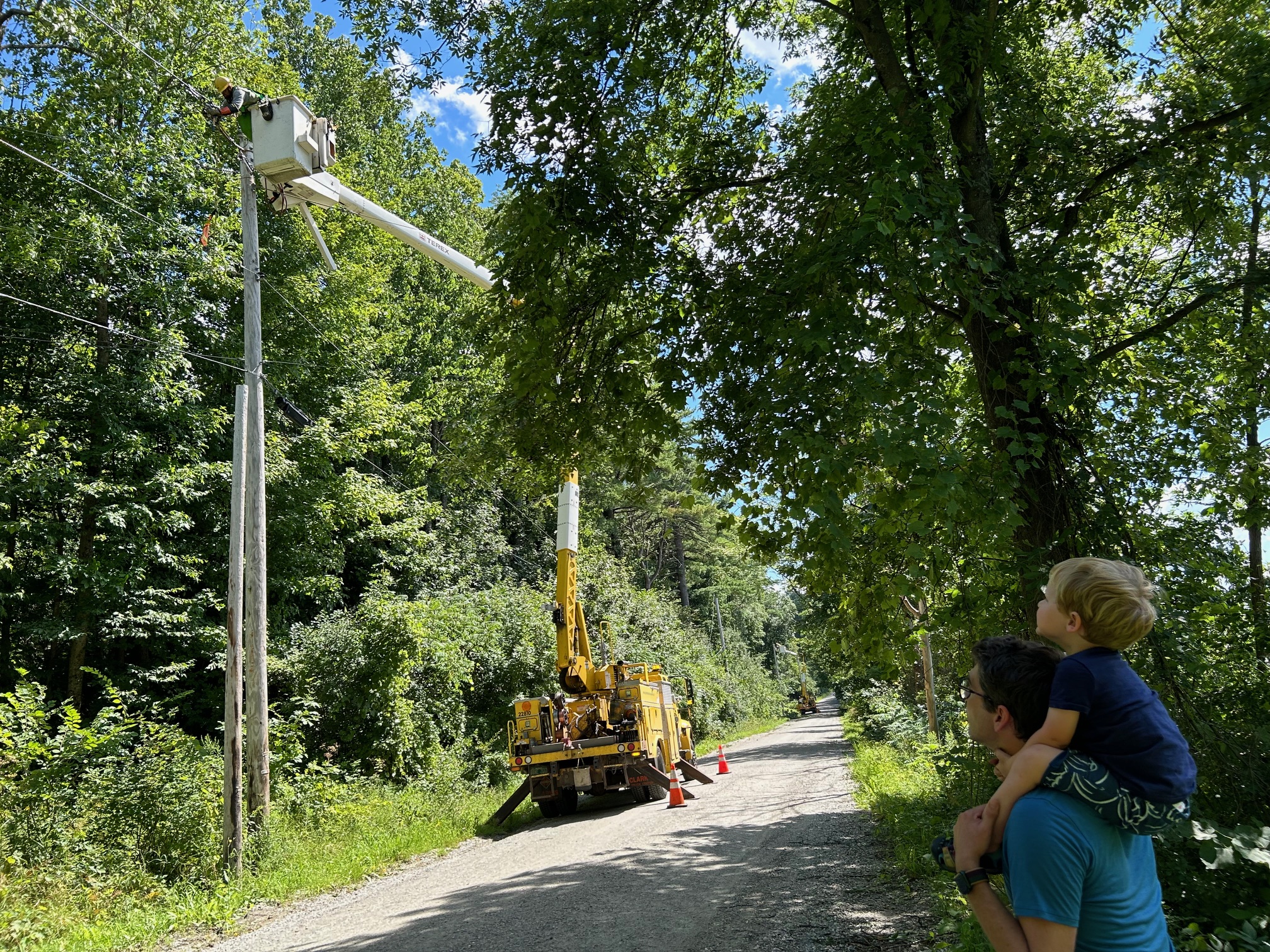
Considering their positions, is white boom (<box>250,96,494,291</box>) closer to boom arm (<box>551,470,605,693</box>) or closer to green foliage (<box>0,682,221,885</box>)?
boom arm (<box>551,470,605,693</box>)

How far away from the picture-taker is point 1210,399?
6406 mm

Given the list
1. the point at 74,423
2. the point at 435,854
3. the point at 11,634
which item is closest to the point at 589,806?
the point at 435,854

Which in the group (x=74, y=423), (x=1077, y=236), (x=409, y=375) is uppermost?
(x=409, y=375)

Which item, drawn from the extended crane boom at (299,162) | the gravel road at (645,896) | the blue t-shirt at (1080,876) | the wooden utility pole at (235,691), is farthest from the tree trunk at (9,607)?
the blue t-shirt at (1080,876)

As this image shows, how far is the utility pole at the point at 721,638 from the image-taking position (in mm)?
50938

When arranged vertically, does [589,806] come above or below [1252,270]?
below

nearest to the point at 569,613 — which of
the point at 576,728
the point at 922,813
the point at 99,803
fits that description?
the point at 576,728

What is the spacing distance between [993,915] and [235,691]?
35.6ft

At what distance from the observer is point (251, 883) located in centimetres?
1013

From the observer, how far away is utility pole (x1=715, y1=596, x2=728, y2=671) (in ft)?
167

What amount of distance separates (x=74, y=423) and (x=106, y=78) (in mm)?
7587

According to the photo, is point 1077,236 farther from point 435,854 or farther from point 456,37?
point 435,854

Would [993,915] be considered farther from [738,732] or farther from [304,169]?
[738,732]

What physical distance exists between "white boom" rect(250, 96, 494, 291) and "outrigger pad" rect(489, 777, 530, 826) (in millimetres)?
8421
